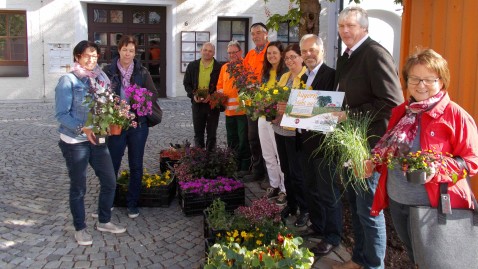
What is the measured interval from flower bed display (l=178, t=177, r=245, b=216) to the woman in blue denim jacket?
1.05m

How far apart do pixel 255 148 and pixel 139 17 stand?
10431mm

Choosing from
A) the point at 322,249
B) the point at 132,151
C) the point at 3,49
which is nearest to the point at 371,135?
the point at 322,249

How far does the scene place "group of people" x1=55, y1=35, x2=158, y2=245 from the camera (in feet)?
14.8

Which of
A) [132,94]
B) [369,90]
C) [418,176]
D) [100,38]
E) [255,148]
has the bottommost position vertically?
[255,148]

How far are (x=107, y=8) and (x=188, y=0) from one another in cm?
254

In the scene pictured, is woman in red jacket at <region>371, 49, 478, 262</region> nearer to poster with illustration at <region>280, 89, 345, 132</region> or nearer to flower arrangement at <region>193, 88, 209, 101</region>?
poster with illustration at <region>280, 89, 345, 132</region>

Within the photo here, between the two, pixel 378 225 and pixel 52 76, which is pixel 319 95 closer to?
pixel 378 225

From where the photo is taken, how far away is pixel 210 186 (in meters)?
5.68

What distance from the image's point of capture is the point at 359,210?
365cm

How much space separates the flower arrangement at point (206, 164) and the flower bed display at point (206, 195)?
29 cm

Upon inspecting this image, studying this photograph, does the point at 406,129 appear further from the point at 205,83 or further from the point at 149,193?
the point at 205,83

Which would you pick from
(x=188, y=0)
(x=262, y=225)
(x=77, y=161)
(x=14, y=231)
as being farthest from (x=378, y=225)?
(x=188, y=0)

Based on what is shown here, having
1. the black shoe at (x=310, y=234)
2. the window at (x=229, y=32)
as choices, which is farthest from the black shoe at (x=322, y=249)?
the window at (x=229, y=32)

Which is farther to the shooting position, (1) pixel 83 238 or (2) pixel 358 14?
(1) pixel 83 238
